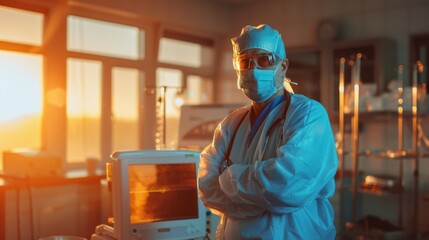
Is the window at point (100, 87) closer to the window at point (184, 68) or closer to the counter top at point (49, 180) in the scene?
the window at point (184, 68)

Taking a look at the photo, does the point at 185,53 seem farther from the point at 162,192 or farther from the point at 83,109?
the point at 162,192

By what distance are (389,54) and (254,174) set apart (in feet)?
13.1

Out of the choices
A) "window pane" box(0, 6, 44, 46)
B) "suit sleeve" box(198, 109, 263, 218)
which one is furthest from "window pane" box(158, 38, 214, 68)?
"suit sleeve" box(198, 109, 263, 218)

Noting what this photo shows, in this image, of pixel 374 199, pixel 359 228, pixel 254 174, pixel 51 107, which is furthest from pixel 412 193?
pixel 254 174

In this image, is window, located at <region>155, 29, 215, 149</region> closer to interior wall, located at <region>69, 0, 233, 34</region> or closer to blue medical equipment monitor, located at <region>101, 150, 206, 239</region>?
interior wall, located at <region>69, 0, 233, 34</region>

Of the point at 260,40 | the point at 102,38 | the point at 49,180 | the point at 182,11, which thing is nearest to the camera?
the point at 260,40

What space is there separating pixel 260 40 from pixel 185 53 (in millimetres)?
4887

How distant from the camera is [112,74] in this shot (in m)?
5.60

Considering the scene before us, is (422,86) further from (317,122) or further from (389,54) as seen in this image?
(317,122)

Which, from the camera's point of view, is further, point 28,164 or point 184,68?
point 184,68

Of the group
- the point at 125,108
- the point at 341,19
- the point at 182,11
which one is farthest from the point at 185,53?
the point at 341,19

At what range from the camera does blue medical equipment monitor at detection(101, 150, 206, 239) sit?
2080 mm

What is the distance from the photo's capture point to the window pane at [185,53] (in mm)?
6156

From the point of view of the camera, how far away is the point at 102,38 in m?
5.47
